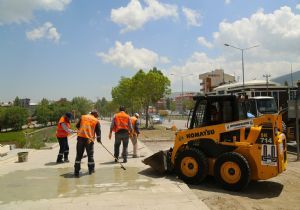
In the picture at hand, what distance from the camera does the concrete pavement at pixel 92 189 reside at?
6.86 metres

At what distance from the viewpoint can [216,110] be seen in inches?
373

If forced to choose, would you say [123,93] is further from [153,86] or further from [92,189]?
[92,189]

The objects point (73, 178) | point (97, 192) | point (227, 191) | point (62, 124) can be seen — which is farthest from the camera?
point (62, 124)

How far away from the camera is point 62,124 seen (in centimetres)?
1221

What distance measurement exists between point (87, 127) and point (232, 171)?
12.6 ft

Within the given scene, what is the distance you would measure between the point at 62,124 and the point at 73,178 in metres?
3.19

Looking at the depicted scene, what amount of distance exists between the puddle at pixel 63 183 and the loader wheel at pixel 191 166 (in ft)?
2.88

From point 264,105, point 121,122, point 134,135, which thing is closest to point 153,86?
point 264,105

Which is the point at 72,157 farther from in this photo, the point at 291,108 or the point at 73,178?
the point at 291,108

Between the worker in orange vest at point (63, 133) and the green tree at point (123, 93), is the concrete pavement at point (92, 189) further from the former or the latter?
the green tree at point (123, 93)

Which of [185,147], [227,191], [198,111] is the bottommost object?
[227,191]

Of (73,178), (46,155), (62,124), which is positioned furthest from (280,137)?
(46,155)

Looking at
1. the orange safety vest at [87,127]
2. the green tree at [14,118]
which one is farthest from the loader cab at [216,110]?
the green tree at [14,118]

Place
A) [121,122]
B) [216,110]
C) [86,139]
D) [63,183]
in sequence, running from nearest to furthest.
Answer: [63,183], [216,110], [86,139], [121,122]
